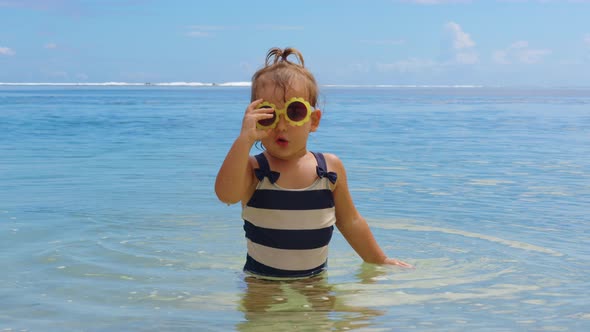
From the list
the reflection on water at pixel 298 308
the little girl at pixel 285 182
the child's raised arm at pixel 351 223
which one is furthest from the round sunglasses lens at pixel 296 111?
the reflection on water at pixel 298 308

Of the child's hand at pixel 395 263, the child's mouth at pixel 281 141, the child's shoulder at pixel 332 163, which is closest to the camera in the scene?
the child's mouth at pixel 281 141

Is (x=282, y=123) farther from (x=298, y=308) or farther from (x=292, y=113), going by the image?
(x=298, y=308)

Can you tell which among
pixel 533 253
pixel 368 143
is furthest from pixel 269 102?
pixel 368 143

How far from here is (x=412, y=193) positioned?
756 cm

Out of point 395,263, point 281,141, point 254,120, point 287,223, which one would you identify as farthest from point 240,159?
point 395,263

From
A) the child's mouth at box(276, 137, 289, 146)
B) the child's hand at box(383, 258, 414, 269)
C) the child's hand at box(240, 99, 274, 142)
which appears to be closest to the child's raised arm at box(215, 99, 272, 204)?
the child's hand at box(240, 99, 274, 142)

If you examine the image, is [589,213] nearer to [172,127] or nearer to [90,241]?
[90,241]

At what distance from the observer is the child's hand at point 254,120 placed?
3.22 meters

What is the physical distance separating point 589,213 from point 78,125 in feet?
51.9

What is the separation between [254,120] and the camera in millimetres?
3234

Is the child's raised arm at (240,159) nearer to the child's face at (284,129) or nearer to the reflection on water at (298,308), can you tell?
the child's face at (284,129)

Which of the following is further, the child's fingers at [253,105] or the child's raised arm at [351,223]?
the child's raised arm at [351,223]

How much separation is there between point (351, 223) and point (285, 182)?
0.53 metres

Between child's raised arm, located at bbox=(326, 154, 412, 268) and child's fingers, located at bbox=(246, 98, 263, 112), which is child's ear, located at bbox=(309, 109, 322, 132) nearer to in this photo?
child's raised arm, located at bbox=(326, 154, 412, 268)
